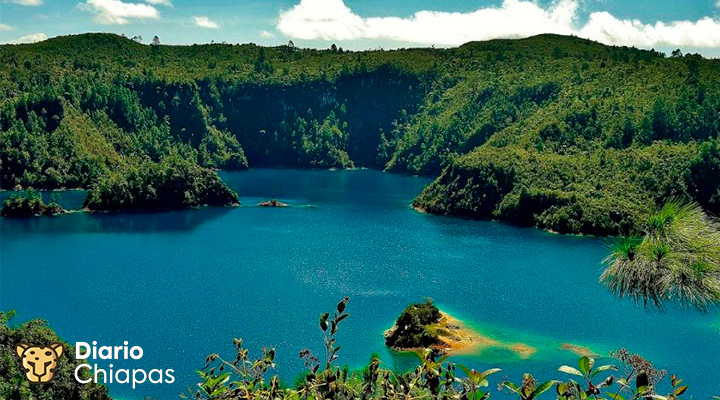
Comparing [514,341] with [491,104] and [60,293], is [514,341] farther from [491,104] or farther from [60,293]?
[491,104]

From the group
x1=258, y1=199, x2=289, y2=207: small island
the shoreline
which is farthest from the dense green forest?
the shoreline

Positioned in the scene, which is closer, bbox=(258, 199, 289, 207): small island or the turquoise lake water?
the turquoise lake water

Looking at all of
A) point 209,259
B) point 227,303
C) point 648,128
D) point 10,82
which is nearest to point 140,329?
point 227,303

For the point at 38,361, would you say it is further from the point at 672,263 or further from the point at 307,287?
the point at 307,287

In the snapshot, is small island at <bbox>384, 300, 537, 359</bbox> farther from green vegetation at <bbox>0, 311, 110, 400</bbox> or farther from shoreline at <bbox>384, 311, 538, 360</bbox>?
green vegetation at <bbox>0, 311, 110, 400</bbox>

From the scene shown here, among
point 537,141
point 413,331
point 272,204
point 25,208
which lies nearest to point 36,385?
point 413,331

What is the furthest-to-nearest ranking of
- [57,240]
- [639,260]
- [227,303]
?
[57,240] < [227,303] < [639,260]
